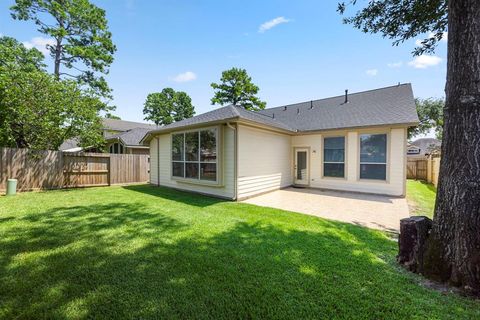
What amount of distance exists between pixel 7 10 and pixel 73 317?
20.2 m

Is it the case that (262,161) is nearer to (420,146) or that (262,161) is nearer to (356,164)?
(356,164)

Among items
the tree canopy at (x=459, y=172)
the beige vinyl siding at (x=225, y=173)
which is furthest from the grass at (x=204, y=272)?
the beige vinyl siding at (x=225, y=173)

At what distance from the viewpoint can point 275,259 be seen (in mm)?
3334

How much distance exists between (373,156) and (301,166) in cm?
332

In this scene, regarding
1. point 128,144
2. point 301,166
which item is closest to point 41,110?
point 128,144

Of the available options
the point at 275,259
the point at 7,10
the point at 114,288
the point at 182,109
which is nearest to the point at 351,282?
the point at 275,259

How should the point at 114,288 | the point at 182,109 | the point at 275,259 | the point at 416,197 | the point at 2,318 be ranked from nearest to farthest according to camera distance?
the point at 2,318 < the point at 114,288 < the point at 275,259 < the point at 416,197 < the point at 182,109

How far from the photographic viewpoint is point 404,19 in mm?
5016

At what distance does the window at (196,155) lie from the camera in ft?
27.1

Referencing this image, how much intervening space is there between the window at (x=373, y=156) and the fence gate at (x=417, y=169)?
28.4ft

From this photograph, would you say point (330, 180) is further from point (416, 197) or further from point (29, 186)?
point (29, 186)

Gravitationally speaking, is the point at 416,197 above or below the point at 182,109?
below

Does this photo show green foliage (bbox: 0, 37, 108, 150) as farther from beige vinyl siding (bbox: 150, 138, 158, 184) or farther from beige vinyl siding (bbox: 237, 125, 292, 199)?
beige vinyl siding (bbox: 237, 125, 292, 199)

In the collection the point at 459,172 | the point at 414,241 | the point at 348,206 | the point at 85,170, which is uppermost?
the point at 459,172
